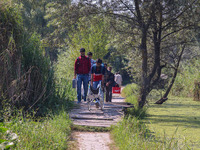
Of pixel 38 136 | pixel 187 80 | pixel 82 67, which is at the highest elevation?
pixel 82 67

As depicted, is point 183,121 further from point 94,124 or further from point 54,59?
point 54,59

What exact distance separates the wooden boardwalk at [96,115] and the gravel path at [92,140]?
675 millimetres

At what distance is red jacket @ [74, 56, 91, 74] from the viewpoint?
33.3 ft

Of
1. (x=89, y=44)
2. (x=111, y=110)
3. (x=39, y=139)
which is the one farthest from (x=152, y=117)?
(x=89, y=44)

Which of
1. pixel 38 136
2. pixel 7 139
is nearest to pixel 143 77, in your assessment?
pixel 38 136

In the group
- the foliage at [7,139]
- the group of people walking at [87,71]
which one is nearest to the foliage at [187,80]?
the group of people walking at [87,71]

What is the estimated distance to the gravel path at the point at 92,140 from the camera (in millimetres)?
6293

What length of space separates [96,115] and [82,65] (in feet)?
6.26

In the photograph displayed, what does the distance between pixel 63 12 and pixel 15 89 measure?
163 inches

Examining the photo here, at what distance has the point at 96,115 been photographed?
30.0 ft

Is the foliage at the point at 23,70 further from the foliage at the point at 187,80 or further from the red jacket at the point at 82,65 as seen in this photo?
the foliage at the point at 187,80

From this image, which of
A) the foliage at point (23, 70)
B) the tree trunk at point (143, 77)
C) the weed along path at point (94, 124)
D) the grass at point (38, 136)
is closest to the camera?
the grass at point (38, 136)

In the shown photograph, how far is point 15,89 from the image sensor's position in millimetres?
8469

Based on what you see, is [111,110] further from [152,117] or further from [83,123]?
[152,117]
